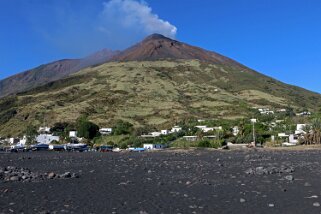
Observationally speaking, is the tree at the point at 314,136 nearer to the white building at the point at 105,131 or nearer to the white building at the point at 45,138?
the white building at the point at 105,131

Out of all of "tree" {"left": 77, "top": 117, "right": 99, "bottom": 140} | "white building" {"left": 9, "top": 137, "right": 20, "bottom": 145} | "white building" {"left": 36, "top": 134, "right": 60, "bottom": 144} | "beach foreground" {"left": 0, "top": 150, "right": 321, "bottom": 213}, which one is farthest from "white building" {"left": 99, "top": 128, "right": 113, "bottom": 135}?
"beach foreground" {"left": 0, "top": 150, "right": 321, "bottom": 213}

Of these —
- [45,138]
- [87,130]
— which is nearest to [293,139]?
[87,130]

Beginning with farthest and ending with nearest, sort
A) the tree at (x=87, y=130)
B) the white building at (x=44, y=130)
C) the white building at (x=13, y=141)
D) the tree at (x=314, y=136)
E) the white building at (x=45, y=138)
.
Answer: the white building at (x=44, y=130)
the white building at (x=13, y=141)
the tree at (x=87, y=130)
the white building at (x=45, y=138)
the tree at (x=314, y=136)

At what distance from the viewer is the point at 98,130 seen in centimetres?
15825

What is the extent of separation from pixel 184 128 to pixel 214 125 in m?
10.8

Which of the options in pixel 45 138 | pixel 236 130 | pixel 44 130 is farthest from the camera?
pixel 44 130

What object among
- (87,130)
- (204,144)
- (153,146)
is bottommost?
(153,146)

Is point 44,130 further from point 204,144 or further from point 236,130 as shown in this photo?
point 204,144

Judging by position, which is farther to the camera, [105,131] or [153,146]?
[105,131]

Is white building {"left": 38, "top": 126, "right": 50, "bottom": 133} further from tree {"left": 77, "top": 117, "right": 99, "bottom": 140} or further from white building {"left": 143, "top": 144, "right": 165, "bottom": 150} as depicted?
white building {"left": 143, "top": 144, "right": 165, "bottom": 150}

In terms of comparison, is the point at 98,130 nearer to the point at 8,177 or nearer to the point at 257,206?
the point at 8,177

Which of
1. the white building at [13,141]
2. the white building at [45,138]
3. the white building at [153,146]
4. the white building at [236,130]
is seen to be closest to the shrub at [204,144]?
the white building at [153,146]

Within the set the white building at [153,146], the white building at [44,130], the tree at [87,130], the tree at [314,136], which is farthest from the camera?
the white building at [44,130]

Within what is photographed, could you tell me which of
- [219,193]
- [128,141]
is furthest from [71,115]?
[219,193]
